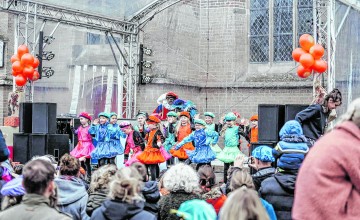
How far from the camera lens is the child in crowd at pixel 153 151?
11734 mm

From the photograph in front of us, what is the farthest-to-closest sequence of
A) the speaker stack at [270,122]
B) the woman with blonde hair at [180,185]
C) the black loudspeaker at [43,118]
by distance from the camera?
1. the black loudspeaker at [43,118]
2. the speaker stack at [270,122]
3. the woman with blonde hair at [180,185]

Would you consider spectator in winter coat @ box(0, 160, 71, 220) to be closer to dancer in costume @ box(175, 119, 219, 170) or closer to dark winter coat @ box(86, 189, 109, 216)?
dark winter coat @ box(86, 189, 109, 216)

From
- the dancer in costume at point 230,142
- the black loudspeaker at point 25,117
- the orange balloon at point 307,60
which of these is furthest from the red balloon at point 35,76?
the orange balloon at point 307,60

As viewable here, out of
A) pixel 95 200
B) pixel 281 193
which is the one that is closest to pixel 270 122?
pixel 281 193

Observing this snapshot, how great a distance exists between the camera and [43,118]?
11727 millimetres

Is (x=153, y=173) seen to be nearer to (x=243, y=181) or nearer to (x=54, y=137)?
(x=54, y=137)

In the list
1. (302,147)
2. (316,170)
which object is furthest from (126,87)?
(316,170)

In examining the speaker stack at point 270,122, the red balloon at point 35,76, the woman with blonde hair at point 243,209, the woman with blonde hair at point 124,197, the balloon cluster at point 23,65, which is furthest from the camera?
the red balloon at point 35,76

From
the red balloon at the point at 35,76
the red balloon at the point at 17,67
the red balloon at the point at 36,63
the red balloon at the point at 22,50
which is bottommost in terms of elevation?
the red balloon at the point at 35,76

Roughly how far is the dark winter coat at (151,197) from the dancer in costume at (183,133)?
748 centimetres

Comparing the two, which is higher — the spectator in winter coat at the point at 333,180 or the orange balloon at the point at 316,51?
the orange balloon at the point at 316,51

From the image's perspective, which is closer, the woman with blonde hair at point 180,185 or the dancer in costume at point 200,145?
the woman with blonde hair at point 180,185

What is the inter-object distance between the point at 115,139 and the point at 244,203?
390 inches

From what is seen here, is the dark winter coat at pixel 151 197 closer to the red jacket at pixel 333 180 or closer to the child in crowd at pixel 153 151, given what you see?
the red jacket at pixel 333 180
